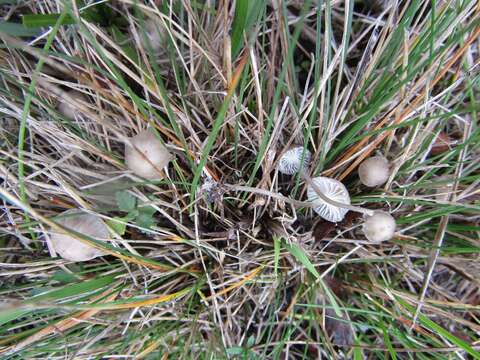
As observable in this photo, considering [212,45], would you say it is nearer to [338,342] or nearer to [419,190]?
[419,190]

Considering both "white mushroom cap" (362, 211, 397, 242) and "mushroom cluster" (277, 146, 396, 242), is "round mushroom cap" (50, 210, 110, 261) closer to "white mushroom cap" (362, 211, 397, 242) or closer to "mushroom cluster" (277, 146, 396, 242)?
"mushroom cluster" (277, 146, 396, 242)

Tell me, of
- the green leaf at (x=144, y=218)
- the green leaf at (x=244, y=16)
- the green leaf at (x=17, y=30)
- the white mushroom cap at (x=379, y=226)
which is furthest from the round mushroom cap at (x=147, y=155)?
the white mushroom cap at (x=379, y=226)

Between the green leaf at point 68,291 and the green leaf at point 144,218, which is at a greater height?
the green leaf at point 144,218

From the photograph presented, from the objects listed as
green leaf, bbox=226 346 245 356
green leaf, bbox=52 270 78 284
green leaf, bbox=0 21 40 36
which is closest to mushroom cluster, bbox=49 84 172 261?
green leaf, bbox=52 270 78 284

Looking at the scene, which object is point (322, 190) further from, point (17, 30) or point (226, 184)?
point (17, 30)

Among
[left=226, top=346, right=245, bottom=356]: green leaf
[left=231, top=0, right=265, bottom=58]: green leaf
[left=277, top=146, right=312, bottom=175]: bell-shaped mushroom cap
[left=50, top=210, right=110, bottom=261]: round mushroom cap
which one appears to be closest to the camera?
[left=231, top=0, right=265, bottom=58]: green leaf

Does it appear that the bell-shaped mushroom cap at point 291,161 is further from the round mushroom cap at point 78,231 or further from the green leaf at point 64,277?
the green leaf at point 64,277

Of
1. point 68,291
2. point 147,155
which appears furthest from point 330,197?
point 68,291
